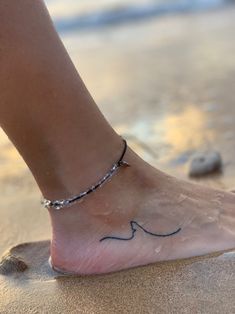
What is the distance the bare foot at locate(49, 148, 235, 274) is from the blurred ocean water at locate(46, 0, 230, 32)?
16.5 ft

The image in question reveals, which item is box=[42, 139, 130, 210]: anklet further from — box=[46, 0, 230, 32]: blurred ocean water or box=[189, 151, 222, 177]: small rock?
box=[46, 0, 230, 32]: blurred ocean water

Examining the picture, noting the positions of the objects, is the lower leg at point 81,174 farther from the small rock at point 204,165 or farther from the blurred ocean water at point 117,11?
the blurred ocean water at point 117,11

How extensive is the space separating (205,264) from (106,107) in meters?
1.89

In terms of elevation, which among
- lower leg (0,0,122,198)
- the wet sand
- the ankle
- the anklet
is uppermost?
lower leg (0,0,122,198)

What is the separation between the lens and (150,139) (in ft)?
8.55

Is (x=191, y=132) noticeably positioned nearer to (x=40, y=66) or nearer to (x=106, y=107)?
(x=106, y=107)

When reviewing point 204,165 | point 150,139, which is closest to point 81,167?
point 204,165

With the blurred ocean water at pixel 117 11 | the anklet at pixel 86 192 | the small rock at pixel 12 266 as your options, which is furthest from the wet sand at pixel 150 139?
the blurred ocean water at pixel 117 11

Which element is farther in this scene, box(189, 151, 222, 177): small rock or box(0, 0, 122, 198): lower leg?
box(189, 151, 222, 177): small rock

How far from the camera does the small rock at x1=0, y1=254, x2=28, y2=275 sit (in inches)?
58.9

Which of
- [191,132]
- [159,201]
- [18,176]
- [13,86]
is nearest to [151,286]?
[159,201]

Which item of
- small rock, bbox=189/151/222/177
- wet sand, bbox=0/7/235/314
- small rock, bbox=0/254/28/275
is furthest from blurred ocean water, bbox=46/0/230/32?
small rock, bbox=0/254/28/275

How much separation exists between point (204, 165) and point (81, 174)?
0.84 metres

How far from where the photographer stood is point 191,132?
2631 millimetres
